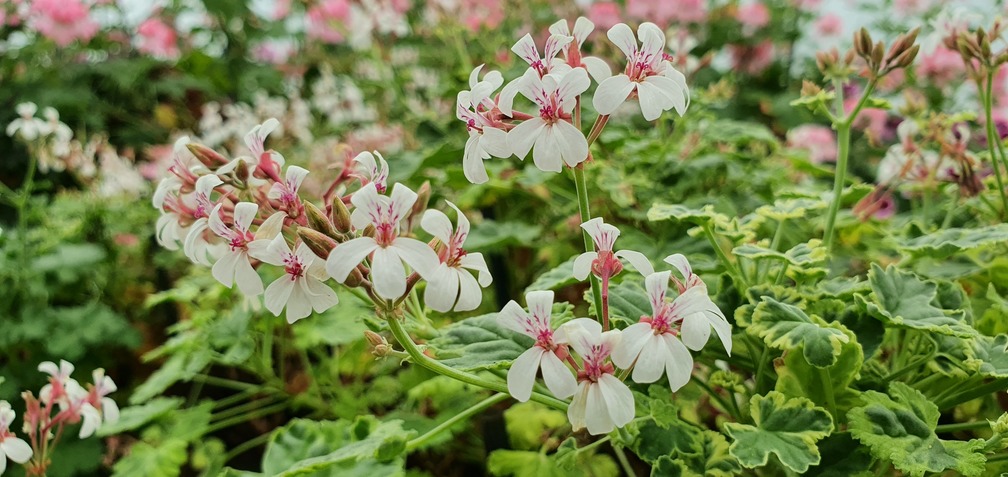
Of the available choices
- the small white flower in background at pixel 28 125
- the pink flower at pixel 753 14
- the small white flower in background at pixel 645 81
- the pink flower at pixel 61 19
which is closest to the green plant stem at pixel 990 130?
the small white flower in background at pixel 645 81

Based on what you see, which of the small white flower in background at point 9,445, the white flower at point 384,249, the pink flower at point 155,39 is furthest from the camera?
the pink flower at point 155,39

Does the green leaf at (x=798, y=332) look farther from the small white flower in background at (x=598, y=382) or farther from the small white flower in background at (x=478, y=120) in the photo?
the small white flower in background at (x=478, y=120)

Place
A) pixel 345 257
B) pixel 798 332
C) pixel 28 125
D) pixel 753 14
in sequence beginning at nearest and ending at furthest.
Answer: pixel 345 257 < pixel 798 332 < pixel 28 125 < pixel 753 14

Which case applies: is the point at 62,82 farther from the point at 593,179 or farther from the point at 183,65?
the point at 593,179

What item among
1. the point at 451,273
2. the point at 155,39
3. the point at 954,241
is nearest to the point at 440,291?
the point at 451,273

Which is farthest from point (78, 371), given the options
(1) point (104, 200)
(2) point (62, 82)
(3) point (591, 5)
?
(3) point (591, 5)

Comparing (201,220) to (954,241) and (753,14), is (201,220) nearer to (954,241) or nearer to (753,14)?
(954,241)
